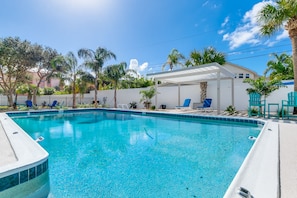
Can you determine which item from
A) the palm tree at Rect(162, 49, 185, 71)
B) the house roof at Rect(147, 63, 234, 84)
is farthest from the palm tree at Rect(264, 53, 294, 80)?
the house roof at Rect(147, 63, 234, 84)

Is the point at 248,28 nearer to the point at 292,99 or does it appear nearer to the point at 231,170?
the point at 292,99

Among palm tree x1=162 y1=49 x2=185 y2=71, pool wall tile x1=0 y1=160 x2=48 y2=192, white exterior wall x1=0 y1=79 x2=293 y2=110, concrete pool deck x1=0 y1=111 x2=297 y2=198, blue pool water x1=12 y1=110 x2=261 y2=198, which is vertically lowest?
blue pool water x1=12 y1=110 x2=261 y2=198

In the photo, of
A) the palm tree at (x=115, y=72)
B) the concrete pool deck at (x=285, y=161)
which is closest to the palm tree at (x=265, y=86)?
the concrete pool deck at (x=285, y=161)

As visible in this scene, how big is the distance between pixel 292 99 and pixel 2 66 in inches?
935

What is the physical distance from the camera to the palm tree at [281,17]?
9.27 metres

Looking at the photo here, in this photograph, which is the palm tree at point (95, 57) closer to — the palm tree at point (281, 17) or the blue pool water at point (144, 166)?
the blue pool water at point (144, 166)

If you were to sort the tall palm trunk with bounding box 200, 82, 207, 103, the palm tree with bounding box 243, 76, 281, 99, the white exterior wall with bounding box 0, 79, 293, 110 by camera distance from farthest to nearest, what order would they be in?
the tall palm trunk with bounding box 200, 82, 207, 103 < the white exterior wall with bounding box 0, 79, 293, 110 < the palm tree with bounding box 243, 76, 281, 99

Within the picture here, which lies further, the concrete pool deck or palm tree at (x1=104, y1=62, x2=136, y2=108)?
palm tree at (x1=104, y1=62, x2=136, y2=108)

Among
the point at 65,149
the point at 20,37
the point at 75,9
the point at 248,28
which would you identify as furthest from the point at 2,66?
the point at 248,28

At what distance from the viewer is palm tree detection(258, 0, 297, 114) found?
A: 9.27 meters

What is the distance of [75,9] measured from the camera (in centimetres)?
1233

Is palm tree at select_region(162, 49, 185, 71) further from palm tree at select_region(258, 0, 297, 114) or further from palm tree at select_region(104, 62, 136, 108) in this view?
palm tree at select_region(258, 0, 297, 114)

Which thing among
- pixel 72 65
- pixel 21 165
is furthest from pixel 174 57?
pixel 21 165

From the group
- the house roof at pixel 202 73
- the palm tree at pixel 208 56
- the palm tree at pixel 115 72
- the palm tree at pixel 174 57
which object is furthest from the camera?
the palm tree at pixel 174 57
